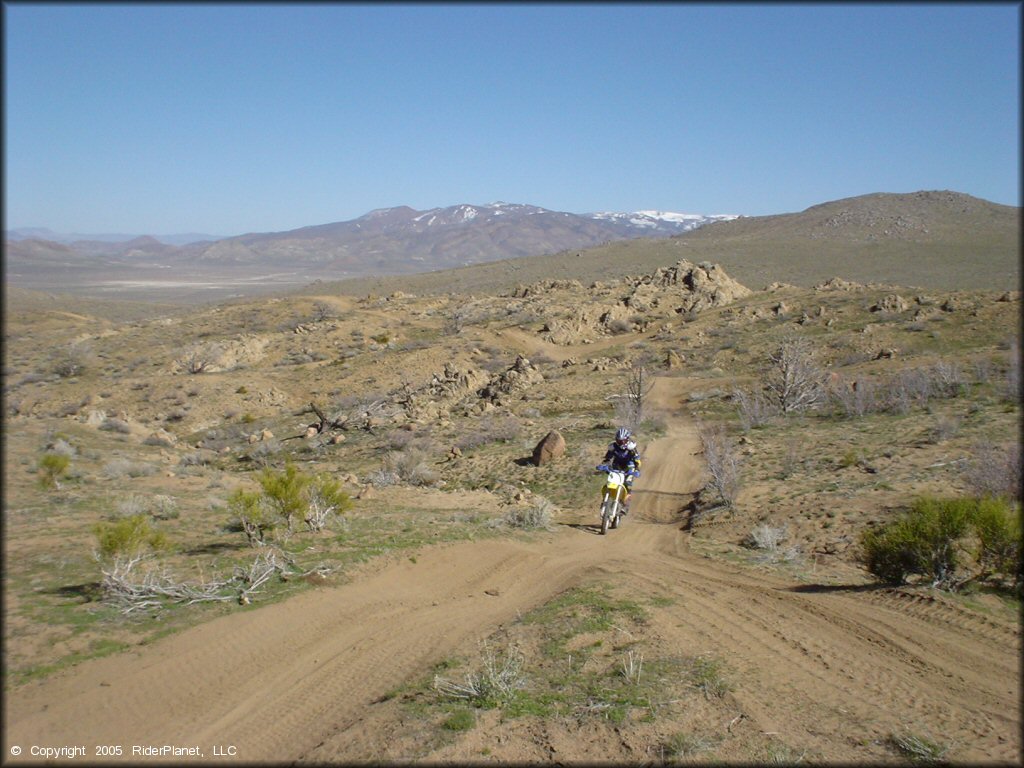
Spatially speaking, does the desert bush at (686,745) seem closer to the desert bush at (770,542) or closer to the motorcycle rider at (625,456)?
the desert bush at (770,542)

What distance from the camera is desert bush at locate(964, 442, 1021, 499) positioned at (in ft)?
28.5

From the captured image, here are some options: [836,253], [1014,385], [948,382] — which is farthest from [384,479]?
[836,253]

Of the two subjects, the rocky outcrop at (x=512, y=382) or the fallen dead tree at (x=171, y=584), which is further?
the rocky outcrop at (x=512, y=382)

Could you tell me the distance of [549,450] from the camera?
1595 centimetres

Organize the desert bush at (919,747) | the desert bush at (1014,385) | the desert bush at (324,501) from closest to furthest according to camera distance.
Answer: the desert bush at (919,747), the desert bush at (324,501), the desert bush at (1014,385)

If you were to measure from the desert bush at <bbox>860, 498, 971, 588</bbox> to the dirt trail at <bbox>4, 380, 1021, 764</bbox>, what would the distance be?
433 millimetres

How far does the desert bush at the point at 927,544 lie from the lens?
681 cm

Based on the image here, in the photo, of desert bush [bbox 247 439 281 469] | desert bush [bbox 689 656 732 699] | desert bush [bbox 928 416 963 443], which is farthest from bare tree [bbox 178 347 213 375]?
desert bush [bbox 689 656 732 699]

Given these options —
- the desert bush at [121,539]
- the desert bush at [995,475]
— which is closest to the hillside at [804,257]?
the desert bush at [995,475]

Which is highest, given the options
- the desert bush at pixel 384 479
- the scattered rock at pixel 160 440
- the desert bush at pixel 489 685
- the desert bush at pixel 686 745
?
the desert bush at pixel 686 745

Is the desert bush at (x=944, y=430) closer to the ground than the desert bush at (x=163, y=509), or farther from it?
farther from it

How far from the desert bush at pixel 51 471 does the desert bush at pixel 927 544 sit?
1351 cm

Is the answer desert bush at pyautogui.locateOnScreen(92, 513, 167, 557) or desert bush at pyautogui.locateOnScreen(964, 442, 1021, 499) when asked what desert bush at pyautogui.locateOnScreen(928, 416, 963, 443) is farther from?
desert bush at pyautogui.locateOnScreen(92, 513, 167, 557)

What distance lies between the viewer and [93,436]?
17.2 meters
